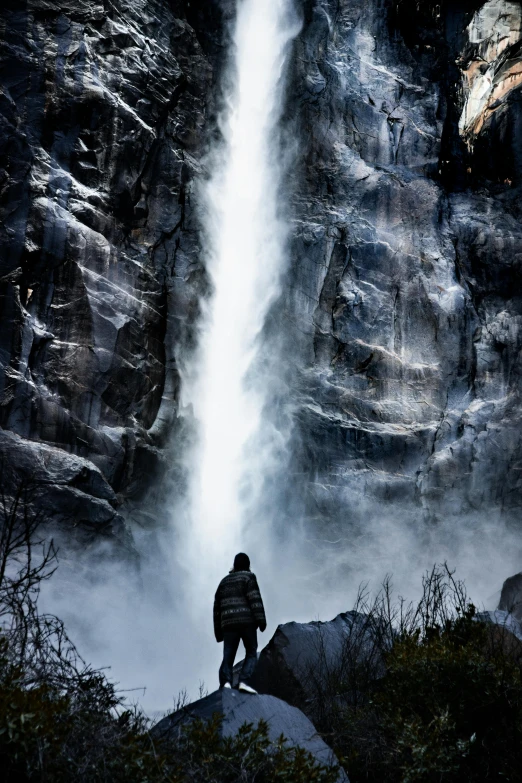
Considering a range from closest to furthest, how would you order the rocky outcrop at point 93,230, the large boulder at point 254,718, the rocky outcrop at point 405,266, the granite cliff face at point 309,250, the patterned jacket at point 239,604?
1. the large boulder at point 254,718
2. the patterned jacket at point 239,604
3. the rocky outcrop at point 93,230
4. the granite cliff face at point 309,250
5. the rocky outcrop at point 405,266

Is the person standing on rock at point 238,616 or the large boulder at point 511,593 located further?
the large boulder at point 511,593

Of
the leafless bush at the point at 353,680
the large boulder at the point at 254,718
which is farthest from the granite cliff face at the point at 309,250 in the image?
the large boulder at the point at 254,718

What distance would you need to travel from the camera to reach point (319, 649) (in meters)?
12.4

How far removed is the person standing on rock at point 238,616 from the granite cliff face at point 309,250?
40.6 feet

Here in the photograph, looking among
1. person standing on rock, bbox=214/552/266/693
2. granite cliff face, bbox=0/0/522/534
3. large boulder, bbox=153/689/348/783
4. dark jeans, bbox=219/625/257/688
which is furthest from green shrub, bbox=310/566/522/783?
granite cliff face, bbox=0/0/522/534

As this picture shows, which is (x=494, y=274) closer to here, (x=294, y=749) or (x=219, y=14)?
(x=219, y=14)

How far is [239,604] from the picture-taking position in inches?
381

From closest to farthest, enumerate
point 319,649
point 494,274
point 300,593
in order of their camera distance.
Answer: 1. point 319,649
2. point 300,593
3. point 494,274

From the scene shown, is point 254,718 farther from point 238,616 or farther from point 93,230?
point 93,230

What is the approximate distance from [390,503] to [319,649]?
1340 cm

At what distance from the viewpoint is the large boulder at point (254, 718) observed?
7.55 m

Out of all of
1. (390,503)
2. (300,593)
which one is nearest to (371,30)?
(390,503)

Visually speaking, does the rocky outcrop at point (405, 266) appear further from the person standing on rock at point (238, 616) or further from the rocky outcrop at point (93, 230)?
the person standing on rock at point (238, 616)

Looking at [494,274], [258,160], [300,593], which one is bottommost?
[300,593]
